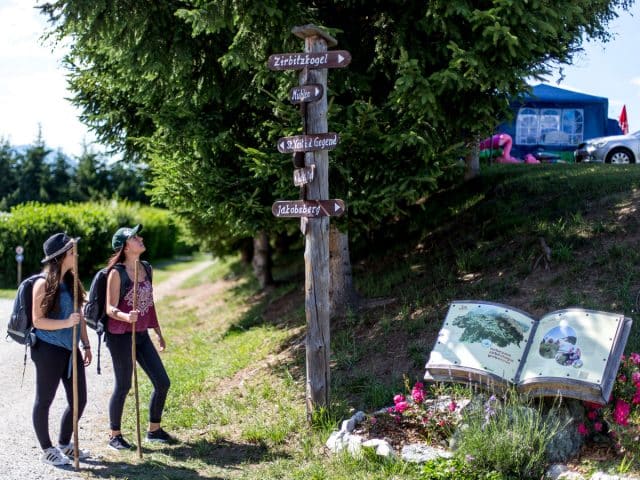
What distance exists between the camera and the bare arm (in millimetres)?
5473

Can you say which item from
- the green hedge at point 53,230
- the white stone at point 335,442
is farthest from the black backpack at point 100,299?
the green hedge at point 53,230

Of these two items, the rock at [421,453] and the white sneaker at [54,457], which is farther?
the white sneaker at [54,457]

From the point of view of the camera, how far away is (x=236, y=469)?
571 cm

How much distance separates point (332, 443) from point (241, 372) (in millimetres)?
2894

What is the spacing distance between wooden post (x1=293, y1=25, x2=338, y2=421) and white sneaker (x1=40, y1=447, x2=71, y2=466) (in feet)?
6.95

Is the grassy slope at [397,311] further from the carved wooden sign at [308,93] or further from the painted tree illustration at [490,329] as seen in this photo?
the carved wooden sign at [308,93]

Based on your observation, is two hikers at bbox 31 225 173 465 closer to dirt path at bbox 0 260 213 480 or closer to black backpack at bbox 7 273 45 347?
black backpack at bbox 7 273 45 347

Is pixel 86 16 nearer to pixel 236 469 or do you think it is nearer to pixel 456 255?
pixel 236 469

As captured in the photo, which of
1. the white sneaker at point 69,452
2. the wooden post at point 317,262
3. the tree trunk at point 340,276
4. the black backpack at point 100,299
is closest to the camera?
the white sneaker at point 69,452

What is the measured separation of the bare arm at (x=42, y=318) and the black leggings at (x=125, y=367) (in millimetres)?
597

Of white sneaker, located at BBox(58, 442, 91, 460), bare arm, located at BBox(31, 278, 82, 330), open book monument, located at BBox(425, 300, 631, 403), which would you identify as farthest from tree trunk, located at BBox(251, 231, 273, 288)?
bare arm, located at BBox(31, 278, 82, 330)

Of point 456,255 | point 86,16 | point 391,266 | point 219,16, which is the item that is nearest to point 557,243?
point 456,255

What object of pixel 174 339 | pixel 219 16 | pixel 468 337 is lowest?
pixel 174 339

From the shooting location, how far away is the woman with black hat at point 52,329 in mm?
5520
